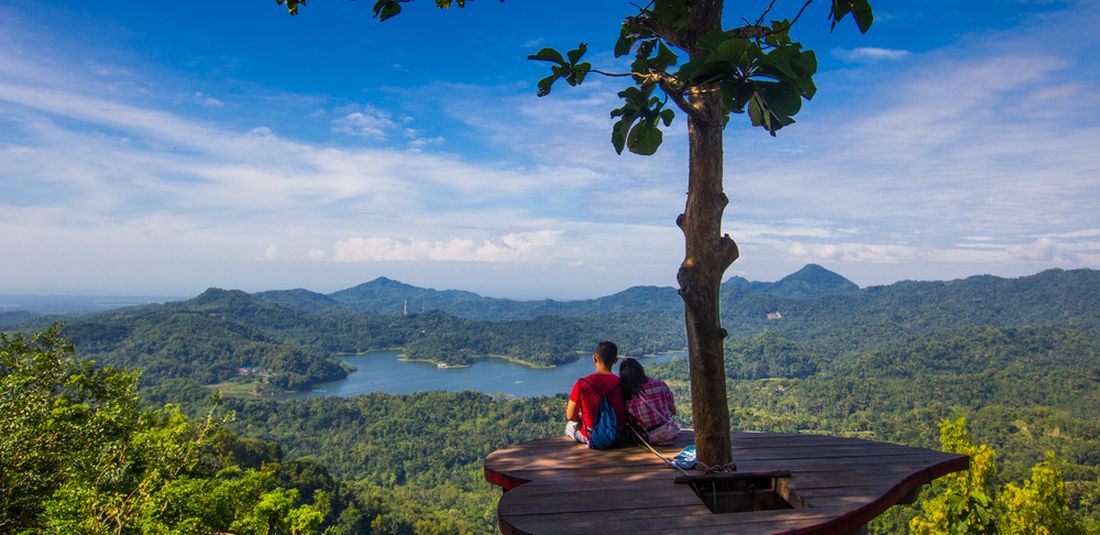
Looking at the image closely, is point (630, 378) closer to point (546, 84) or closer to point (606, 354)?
point (606, 354)

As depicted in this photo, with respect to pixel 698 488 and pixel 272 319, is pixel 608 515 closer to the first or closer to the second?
pixel 698 488

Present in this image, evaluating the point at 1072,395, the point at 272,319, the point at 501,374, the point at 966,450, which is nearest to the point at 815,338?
the point at 1072,395

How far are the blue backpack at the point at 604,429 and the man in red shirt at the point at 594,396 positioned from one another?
0.02 meters

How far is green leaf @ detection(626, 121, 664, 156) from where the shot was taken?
7.30 ft

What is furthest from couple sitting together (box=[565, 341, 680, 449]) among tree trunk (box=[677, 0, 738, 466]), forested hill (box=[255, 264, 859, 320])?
forested hill (box=[255, 264, 859, 320])

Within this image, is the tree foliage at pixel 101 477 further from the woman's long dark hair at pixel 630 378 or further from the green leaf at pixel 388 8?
the green leaf at pixel 388 8

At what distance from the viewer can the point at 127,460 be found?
324 cm

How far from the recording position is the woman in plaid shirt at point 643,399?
266 centimetres

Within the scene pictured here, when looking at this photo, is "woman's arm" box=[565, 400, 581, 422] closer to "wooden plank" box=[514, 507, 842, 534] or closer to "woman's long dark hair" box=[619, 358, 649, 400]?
"woman's long dark hair" box=[619, 358, 649, 400]

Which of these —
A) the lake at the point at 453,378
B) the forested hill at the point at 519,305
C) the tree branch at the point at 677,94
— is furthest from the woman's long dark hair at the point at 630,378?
the forested hill at the point at 519,305

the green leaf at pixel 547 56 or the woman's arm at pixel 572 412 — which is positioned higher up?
the green leaf at pixel 547 56

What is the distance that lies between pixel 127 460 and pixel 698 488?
3.30 meters

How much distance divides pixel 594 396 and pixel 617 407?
13cm

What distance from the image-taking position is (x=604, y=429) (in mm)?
2602
